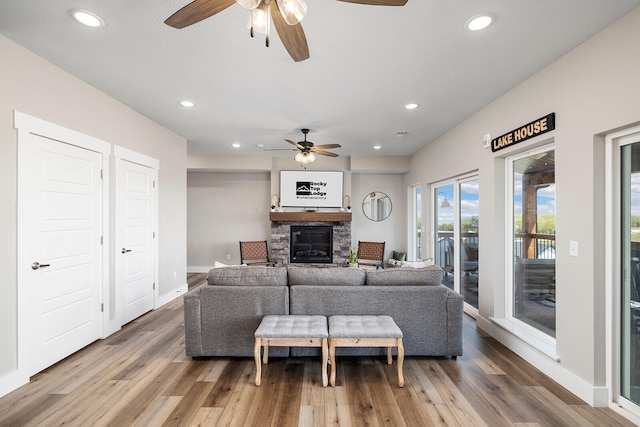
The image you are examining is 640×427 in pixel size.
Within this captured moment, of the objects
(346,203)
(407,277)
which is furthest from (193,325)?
(346,203)

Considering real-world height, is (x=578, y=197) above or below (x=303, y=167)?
below

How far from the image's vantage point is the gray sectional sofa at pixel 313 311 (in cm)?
287

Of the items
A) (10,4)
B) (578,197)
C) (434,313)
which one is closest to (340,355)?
(434,313)

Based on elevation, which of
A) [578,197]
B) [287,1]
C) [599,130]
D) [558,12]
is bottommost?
[578,197]

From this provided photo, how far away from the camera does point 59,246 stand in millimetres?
2863

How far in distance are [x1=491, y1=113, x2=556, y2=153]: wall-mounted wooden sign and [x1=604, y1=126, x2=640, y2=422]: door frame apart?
459 millimetres

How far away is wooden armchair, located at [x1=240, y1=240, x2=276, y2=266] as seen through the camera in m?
6.78

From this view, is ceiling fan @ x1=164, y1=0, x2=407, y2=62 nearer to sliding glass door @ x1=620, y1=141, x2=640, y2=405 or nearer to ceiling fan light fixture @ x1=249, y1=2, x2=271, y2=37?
ceiling fan light fixture @ x1=249, y1=2, x2=271, y2=37

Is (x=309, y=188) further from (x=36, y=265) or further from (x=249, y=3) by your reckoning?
(x=249, y=3)

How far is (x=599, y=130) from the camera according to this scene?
2.21m

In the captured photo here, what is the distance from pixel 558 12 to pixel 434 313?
243 cm

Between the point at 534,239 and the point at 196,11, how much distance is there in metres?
3.47

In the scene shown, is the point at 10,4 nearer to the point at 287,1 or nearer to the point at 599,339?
the point at 287,1

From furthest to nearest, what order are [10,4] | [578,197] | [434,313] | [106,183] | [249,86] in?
[106,183] < [249,86] < [434,313] < [578,197] < [10,4]
